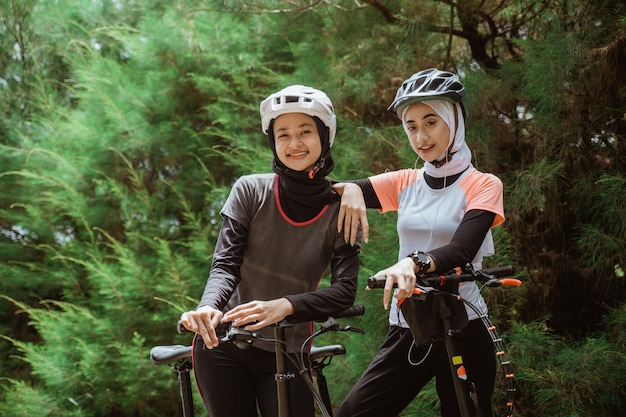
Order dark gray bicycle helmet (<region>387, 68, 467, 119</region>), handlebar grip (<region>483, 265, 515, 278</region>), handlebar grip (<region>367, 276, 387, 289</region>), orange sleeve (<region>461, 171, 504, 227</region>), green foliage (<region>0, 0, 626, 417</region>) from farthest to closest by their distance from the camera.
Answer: green foliage (<region>0, 0, 626, 417</region>)
dark gray bicycle helmet (<region>387, 68, 467, 119</region>)
orange sleeve (<region>461, 171, 504, 227</region>)
handlebar grip (<region>483, 265, 515, 278</region>)
handlebar grip (<region>367, 276, 387, 289</region>)

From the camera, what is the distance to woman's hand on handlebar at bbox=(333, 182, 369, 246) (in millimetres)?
2400

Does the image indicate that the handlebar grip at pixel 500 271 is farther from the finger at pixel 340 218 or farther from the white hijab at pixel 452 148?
the finger at pixel 340 218

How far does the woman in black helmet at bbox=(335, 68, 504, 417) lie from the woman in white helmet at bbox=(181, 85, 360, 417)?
14 centimetres

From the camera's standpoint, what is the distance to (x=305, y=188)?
8.02 feet

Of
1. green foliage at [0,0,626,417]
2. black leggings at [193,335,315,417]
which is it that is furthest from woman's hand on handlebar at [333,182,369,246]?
green foliage at [0,0,626,417]

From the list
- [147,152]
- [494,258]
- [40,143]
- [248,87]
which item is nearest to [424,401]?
[494,258]

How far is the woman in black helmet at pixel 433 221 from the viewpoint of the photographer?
2.37 m

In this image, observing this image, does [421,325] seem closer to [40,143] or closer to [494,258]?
[494,258]

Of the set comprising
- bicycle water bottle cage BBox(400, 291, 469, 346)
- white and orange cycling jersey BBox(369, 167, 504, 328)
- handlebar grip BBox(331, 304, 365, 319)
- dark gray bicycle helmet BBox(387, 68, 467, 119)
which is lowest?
bicycle water bottle cage BBox(400, 291, 469, 346)

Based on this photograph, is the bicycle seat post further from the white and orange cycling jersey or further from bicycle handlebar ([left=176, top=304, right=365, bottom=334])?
the white and orange cycling jersey

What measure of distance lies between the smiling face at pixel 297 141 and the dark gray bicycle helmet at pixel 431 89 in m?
0.34

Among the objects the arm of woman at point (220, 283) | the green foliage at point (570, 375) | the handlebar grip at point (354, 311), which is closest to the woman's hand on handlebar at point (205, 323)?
the arm of woman at point (220, 283)

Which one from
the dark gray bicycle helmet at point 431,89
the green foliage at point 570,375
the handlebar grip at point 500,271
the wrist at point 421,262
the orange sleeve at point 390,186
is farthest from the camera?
the green foliage at point 570,375

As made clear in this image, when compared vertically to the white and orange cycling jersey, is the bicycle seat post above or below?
below
